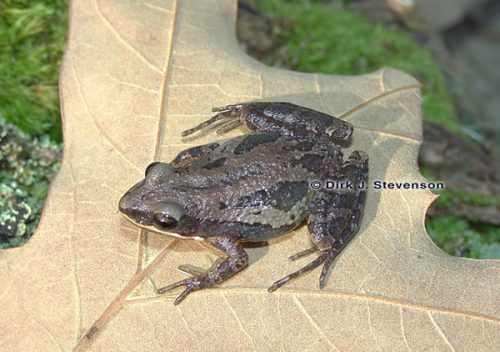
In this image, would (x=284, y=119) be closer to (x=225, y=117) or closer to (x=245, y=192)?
(x=225, y=117)

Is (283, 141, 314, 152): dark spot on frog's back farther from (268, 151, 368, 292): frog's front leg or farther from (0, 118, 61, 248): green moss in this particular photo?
(0, 118, 61, 248): green moss

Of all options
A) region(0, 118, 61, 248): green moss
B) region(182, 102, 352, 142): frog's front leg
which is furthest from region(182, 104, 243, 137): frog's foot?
region(0, 118, 61, 248): green moss

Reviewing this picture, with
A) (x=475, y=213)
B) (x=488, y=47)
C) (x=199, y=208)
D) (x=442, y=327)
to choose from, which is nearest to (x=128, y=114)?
(x=199, y=208)

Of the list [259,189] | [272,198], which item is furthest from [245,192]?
[272,198]

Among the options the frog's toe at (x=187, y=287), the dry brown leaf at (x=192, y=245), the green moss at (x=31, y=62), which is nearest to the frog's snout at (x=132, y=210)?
the dry brown leaf at (x=192, y=245)

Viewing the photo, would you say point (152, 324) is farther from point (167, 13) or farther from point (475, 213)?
point (475, 213)
